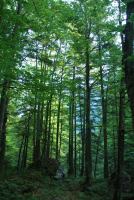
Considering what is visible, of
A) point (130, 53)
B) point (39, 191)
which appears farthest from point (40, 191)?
point (130, 53)

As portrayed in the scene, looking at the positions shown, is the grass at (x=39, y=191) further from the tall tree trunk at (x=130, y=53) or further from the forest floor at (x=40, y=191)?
the tall tree trunk at (x=130, y=53)

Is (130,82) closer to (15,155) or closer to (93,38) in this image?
(93,38)

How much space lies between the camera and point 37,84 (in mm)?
11312

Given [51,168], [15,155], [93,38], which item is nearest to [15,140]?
[15,155]

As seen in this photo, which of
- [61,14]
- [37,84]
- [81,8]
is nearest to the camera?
[37,84]

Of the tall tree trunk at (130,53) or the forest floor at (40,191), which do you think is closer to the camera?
the tall tree trunk at (130,53)

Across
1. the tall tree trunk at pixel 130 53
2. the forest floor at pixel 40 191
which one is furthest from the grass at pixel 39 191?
the tall tree trunk at pixel 130 53

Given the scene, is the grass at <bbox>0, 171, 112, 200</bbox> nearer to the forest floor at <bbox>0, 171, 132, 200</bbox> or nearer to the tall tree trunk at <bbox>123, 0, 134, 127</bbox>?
the forest floor at <bbox>0, 171, 132, 200</bbox>

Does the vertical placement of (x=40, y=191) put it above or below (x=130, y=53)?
below

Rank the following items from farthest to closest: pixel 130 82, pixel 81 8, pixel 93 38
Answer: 1. pixel 93 38
2. pixel 81 8
3. pixel 130 82

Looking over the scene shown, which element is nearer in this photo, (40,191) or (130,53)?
(130,53)

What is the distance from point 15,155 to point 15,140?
3.49m

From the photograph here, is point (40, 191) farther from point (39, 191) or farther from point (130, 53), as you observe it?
point (130, 53)

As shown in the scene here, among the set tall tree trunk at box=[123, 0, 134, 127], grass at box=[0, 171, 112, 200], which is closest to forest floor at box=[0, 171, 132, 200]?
grass at box=[0, 171, 112, 200]
